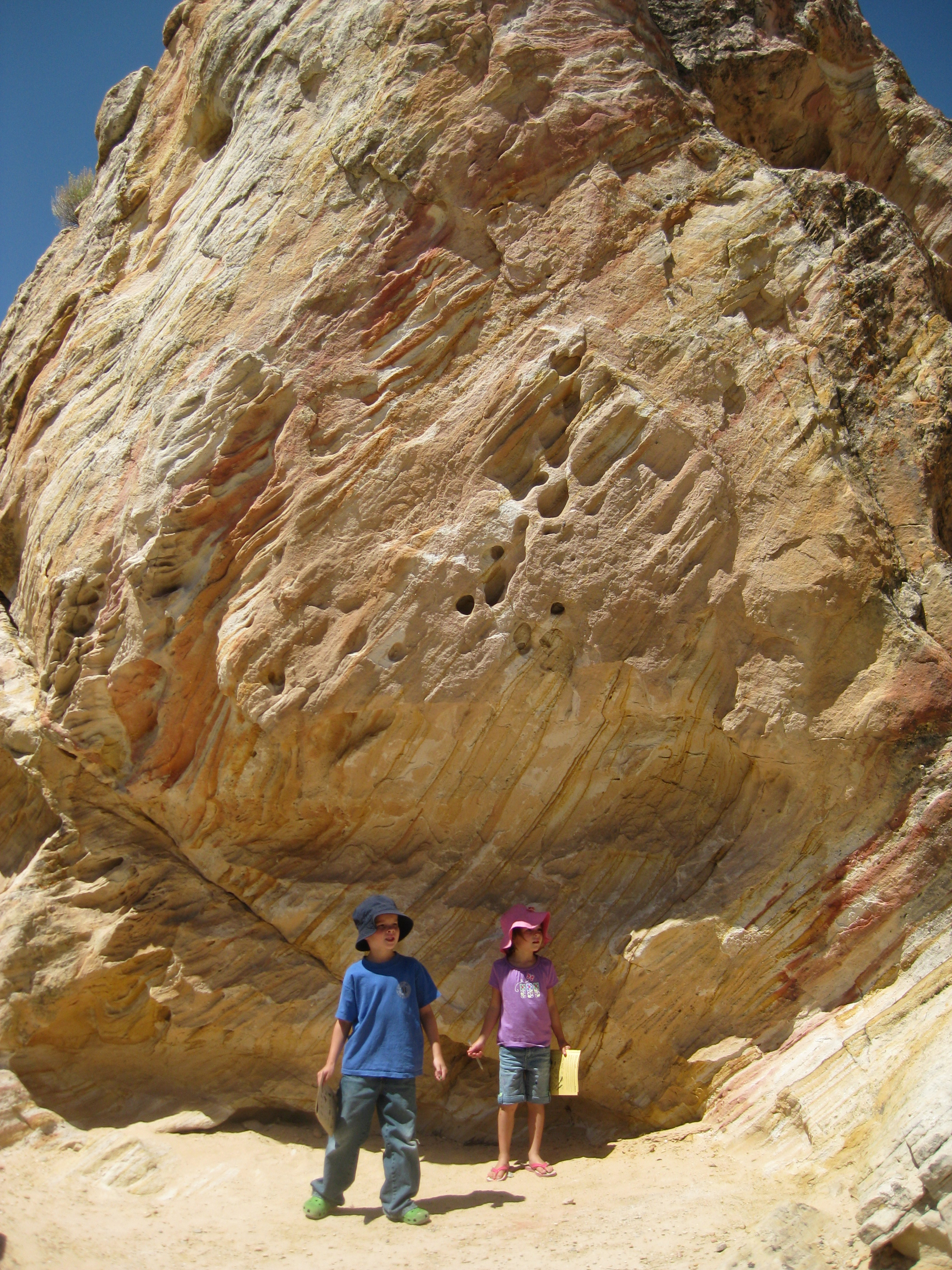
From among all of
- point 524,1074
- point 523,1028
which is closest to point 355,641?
point 523,1028

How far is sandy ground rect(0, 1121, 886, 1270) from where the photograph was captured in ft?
11.3

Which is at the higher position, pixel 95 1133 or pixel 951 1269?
pixel 951 1269

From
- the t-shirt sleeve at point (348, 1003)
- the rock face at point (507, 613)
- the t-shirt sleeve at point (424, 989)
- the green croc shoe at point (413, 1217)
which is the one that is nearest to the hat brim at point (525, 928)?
the rock face at point (507, 613)

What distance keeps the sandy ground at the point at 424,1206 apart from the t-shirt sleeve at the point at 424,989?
Answer: 0.84m

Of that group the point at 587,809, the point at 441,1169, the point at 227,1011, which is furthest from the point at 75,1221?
the point at 587,809

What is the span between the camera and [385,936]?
4.25 metres

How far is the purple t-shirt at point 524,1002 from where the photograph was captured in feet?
14.8

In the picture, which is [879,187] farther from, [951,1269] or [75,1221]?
[75,1221]

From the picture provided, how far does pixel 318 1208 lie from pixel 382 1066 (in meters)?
0.66

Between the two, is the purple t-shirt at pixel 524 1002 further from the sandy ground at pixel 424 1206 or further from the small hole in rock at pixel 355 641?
the small hole in rock at pixel 355 641

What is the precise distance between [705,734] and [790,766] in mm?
465

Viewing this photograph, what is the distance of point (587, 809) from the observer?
5.16 m

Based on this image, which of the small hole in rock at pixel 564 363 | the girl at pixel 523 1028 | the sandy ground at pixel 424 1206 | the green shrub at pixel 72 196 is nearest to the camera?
the sandy ground at pixel 424 1206

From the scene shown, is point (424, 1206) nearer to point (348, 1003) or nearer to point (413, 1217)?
point (413, 1217)
